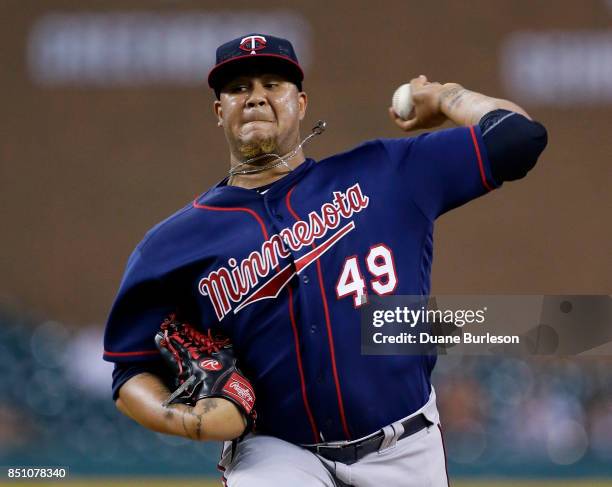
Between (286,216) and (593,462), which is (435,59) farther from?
(286,216)

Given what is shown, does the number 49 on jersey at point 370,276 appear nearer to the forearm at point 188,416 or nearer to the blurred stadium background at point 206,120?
the forearm at point 188,416

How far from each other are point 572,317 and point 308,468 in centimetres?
85

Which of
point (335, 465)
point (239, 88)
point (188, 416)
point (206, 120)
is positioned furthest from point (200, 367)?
point (206, 120)

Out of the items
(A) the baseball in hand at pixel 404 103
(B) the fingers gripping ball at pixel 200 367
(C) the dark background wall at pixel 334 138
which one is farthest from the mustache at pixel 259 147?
(C) the dark background wall at pixel 334 138

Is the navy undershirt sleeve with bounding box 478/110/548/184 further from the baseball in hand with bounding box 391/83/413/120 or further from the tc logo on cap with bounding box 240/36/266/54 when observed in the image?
the tc logo on cap with bounding box 240/36/266/54

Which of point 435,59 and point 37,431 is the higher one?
point 435,59

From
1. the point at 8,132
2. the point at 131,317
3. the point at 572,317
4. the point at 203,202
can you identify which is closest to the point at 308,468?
the point at 131,317

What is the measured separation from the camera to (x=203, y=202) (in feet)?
6.43

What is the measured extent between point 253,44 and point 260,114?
15 centimetres

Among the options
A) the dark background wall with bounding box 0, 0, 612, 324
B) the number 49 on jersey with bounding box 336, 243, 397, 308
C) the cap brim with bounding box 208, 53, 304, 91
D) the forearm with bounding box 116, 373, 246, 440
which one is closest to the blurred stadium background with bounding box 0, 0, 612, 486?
the dark background wall with bounding box 0, 0, 612, 324

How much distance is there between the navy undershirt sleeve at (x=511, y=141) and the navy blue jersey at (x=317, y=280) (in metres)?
0.02

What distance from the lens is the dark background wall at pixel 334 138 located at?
544 centimetres

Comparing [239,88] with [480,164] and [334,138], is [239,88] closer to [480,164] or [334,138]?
[480,164]

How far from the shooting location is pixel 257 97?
194 cm
